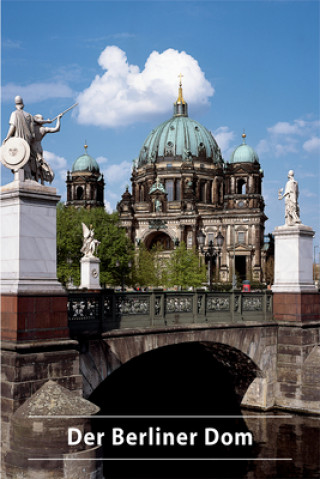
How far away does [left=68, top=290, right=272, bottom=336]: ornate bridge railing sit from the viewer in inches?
618

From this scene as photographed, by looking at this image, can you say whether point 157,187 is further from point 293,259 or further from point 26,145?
point 26,145

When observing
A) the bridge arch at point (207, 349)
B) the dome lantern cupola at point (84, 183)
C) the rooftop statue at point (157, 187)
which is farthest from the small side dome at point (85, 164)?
the bridge arch at point (207, 349)

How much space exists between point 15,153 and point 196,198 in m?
87.3

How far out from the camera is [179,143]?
105 m

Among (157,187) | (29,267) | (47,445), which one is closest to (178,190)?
(157,187)

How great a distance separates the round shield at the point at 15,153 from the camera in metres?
13.6

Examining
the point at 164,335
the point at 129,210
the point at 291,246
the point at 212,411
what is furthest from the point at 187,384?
the point at 129,210

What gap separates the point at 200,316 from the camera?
19.3 meters

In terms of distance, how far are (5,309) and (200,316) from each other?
7.73 meters

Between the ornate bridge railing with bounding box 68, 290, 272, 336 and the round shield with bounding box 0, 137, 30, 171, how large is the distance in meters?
3.64

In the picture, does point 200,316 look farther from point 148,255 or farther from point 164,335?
point 148,255

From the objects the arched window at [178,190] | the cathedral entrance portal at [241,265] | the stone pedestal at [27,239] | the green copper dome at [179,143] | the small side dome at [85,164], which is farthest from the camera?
the small side dome at [85,164]

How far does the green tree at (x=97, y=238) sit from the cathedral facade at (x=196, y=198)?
31.1 m

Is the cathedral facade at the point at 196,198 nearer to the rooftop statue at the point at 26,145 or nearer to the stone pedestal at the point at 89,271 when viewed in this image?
the stone pedestal at the point at 89,271
